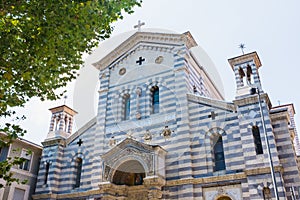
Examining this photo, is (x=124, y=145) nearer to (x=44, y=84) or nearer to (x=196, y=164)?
(x=196, y=164)

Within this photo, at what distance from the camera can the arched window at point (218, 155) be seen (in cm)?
1742

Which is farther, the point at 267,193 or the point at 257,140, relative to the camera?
the point at 257,140

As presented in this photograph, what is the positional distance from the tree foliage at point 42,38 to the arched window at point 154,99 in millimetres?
9693

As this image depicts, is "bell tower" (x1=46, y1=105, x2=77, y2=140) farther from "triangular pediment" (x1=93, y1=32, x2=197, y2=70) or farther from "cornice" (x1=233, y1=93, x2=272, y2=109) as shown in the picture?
"cornice" (x1=233, y1=93, x2=272, y2=109)

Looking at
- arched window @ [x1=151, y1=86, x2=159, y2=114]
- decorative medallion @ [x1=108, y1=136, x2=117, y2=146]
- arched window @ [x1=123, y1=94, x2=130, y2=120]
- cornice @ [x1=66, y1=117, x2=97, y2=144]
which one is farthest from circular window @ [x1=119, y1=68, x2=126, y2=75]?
decorative medallion @ [x1=108, y1=136, x2=117, y2=146]

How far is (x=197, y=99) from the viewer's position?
1920 cm

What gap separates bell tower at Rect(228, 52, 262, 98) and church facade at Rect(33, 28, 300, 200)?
0.06m

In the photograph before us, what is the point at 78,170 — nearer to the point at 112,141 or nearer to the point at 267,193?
the point at 112,141

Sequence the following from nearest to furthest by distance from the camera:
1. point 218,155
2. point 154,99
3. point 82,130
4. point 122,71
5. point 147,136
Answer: point 218,155
point 147,136
point 154,99
point 82,130
point 122,71

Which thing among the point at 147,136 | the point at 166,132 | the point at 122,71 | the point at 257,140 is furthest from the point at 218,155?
the point at 122,71

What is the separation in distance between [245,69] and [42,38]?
12.4 meters

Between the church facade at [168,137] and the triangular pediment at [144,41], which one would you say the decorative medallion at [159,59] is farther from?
the triangular pediment at [144,41]

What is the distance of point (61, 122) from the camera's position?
2362 cm

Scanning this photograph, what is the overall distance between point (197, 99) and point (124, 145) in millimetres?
5390
